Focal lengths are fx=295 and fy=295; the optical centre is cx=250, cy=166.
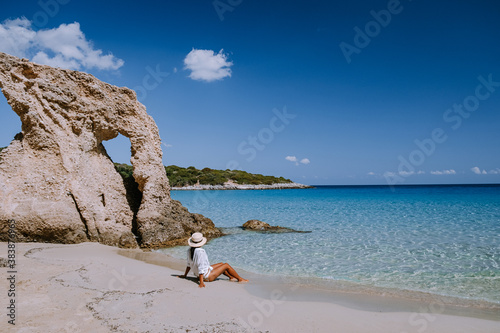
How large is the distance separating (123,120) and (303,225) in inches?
418

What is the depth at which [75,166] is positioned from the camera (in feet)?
32.4

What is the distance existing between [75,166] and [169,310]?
738 centimetres

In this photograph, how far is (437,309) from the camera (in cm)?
537

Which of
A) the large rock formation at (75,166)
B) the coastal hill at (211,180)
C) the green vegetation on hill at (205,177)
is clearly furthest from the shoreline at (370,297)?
the green vegetation on hill at (205,177)

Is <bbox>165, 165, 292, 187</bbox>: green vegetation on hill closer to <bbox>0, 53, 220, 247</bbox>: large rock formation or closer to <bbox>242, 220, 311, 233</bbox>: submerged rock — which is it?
<bbox>242, 220, 311, 233</bbox>: submerged rock

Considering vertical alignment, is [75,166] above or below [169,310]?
above

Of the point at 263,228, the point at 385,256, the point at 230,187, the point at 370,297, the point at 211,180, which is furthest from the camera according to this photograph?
the point at 230,187

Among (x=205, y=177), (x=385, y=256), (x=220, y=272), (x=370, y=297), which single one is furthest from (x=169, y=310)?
(x=205, y=177)

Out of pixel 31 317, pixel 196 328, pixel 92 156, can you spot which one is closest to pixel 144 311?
pixel 196 328

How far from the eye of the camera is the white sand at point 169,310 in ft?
13.3

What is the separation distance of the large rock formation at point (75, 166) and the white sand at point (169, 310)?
2.88 meters

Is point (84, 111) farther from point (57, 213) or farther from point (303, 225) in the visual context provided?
point (303, 225)

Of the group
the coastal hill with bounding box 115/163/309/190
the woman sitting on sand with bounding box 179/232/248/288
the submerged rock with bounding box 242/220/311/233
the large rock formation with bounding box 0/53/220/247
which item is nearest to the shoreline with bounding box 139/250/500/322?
the woman sitting on sand with bounding box 179/232/248/288

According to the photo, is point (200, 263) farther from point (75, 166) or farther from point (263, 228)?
point (263, 228)
